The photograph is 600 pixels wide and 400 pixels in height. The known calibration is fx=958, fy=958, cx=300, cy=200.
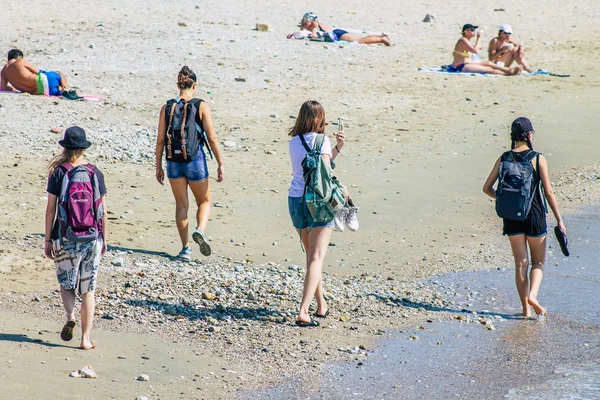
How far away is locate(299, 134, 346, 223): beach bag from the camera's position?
6.71 m

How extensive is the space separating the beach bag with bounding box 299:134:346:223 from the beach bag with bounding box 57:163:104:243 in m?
1.52

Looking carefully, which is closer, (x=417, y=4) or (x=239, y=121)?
(x=239, y=121)

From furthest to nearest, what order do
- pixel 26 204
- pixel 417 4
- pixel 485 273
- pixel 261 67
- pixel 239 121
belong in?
pixel 417 4
pixel 261 67
pixel 239 121
pixel 26 204
pixel 485 273

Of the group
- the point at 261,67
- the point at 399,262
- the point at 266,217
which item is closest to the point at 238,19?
the point at 261,67

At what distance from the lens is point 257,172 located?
39.7ft

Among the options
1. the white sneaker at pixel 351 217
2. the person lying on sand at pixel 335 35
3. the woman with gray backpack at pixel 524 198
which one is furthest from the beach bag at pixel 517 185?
the person lying on sand at pixel 335 35

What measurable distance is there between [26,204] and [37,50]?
840 cm

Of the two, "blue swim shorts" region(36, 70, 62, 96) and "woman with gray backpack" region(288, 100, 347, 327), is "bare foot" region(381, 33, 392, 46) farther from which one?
"woman with gray backpack" region(288, 100, 347, 327)

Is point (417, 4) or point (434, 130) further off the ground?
point (417, 4)

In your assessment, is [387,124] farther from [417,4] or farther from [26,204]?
[417,4]

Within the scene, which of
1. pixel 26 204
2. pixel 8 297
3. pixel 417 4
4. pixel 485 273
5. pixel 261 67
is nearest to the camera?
pixel 8 297

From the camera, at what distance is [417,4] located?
2559 cm

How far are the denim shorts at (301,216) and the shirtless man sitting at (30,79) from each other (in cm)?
826

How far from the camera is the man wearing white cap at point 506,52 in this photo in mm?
18578
